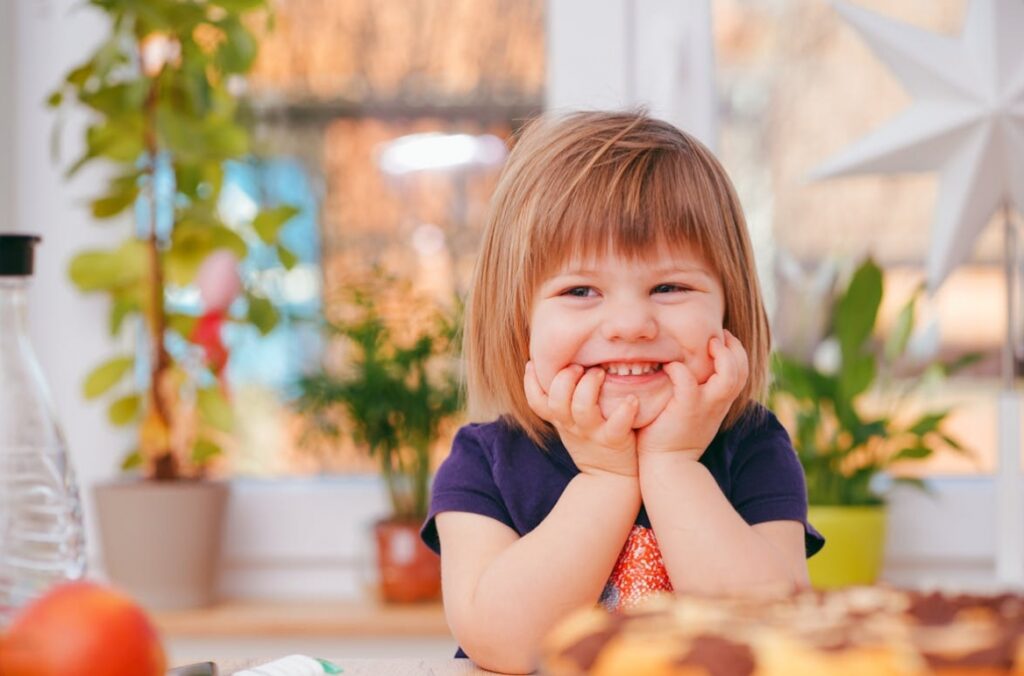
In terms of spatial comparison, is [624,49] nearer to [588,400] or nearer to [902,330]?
[902,330]

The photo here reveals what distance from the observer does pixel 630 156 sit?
888mm

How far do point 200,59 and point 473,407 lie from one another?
0.89m

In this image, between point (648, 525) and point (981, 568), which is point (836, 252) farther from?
point (648, 525)

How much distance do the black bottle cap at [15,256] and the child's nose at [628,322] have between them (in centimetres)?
39

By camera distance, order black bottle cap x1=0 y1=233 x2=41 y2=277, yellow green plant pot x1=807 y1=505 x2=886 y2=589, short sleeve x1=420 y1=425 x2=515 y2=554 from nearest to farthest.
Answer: black bottle cap x1=0 y1=233 x2=41 y2=277 → short sleeve x1=420 y1=425 x2=515 y2=554 → yellow green plant pot x1=807 y1=505 x2=886 y2=589

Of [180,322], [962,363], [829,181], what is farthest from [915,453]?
[180,322]

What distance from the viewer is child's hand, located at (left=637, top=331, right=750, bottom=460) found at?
826 mm

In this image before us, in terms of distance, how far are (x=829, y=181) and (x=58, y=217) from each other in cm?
126

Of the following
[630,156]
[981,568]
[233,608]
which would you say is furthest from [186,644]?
[981,568]

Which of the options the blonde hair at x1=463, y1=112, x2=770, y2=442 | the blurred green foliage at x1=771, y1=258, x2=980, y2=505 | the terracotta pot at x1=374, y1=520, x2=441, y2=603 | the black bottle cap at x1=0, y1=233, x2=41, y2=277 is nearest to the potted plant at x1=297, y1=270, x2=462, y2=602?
the terracotta pot at x1=374, y1=520, x2=441, y2=603

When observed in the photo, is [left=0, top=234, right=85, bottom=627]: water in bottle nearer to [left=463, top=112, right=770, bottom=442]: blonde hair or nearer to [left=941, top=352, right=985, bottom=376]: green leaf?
[left=463, top=112, right=770, bottom=442]: blonde hair

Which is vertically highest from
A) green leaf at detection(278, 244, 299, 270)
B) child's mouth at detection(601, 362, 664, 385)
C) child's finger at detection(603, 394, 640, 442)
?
green leaf at detection(278, 244, 299, 270)

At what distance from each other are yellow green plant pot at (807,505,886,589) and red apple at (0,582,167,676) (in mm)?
1199

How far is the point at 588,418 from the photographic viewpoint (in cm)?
83
